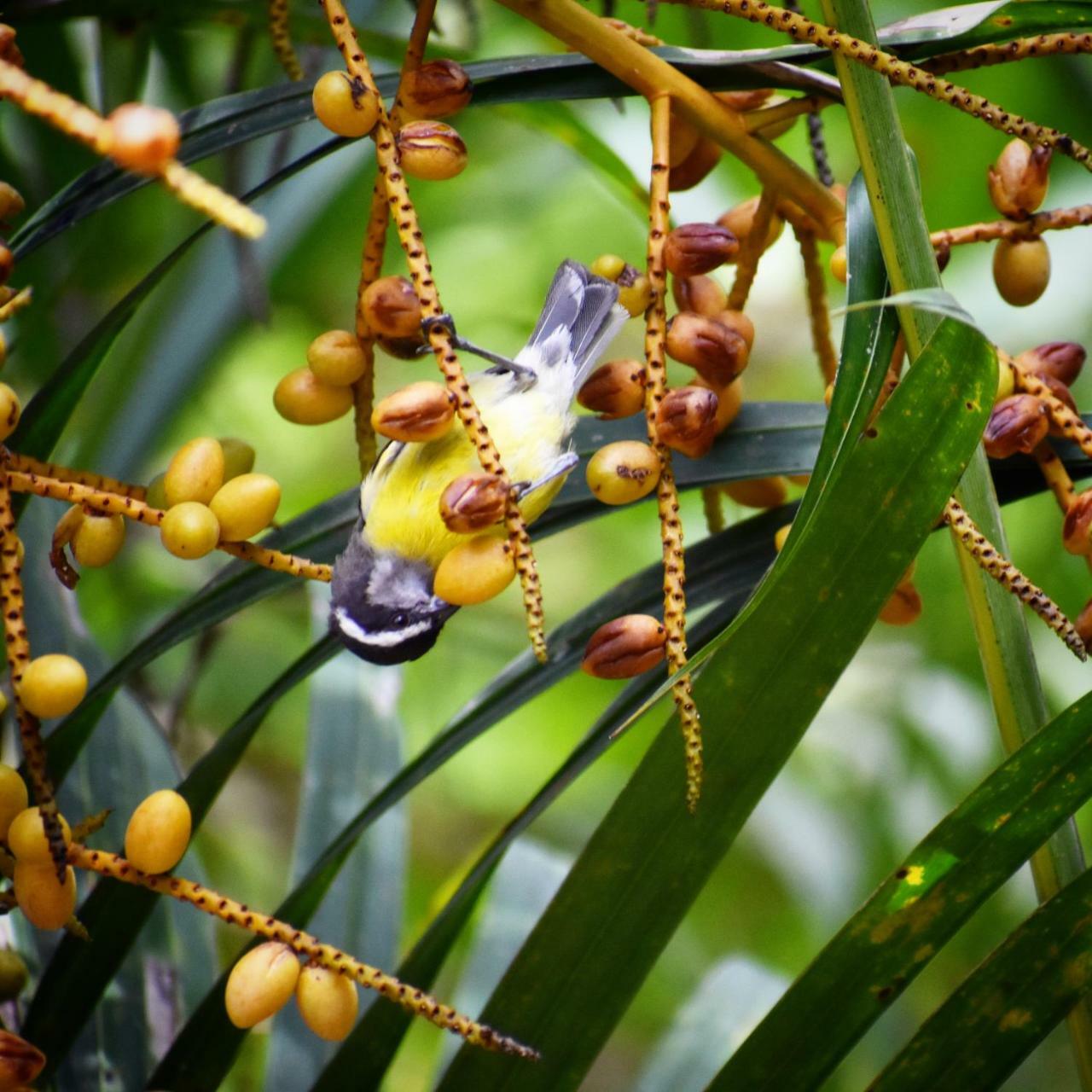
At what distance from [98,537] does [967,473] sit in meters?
0.45

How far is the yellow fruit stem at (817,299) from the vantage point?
0.74m

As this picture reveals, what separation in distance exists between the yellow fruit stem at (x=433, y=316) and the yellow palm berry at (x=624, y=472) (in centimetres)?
7

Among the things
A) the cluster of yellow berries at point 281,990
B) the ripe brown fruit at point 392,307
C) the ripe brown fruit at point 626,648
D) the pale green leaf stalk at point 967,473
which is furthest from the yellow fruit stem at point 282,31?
the cluster of yellow berries at point 281,990

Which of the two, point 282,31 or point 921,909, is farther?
point 282,31

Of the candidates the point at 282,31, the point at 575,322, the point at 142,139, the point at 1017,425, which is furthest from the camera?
the point at 575,322

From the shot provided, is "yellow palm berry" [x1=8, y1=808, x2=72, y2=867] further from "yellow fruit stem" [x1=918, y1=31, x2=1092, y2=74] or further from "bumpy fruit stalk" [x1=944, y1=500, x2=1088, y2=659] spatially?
"yellow fruit stem" [x1=918, y1=31, x2=1092, y2=74]

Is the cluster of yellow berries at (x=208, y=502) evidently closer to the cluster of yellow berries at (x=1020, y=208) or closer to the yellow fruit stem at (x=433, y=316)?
the yellow fruit stem at (x=433, y=316)

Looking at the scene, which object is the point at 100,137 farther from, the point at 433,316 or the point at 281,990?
the point at 281,990

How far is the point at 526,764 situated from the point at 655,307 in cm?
140

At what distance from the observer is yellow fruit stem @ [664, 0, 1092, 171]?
53cm

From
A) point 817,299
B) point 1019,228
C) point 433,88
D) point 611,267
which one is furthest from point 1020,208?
point 433,88

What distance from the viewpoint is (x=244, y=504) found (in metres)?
0.58

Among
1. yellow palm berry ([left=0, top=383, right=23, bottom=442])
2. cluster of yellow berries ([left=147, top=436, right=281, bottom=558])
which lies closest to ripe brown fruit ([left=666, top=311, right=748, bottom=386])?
cluster of yellow berries ([left=147, top=436, right=281, bottom=558])

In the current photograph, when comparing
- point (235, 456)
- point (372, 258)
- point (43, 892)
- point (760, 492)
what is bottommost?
point (43, 892)
